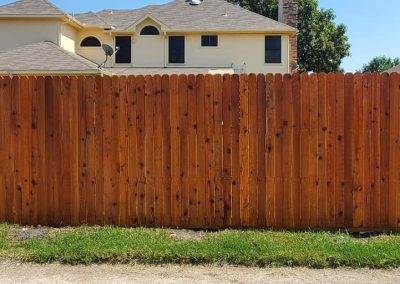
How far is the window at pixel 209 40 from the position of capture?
2644cm

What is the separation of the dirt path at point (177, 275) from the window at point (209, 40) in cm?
2186

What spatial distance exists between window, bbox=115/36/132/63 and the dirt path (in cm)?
2176

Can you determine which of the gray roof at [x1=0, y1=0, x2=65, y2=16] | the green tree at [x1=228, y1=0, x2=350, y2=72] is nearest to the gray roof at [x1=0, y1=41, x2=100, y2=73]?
the gray roof at [x1=0, y1=0, x2=65, y2=16]

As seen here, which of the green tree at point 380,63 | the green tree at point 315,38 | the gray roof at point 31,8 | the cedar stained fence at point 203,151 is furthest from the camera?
the green tree at point 380,63

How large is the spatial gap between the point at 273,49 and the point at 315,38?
19.9 m

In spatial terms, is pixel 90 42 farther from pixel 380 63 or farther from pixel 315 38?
pixel 380 63

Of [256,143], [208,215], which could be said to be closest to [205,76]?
[256,143]

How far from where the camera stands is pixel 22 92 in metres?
6.96

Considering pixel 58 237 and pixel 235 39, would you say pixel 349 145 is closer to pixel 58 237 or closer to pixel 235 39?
pixel 58 237

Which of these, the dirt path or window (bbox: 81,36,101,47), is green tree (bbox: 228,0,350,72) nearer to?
window (bbox: 81,36,101,47)

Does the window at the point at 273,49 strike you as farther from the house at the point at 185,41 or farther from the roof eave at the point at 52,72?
the roof eave at the point at 52,72

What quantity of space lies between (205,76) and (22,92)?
2.40m

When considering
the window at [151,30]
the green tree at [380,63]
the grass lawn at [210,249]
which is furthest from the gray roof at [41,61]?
the green tree at [380,63]

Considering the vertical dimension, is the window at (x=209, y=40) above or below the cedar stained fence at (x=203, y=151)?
above
